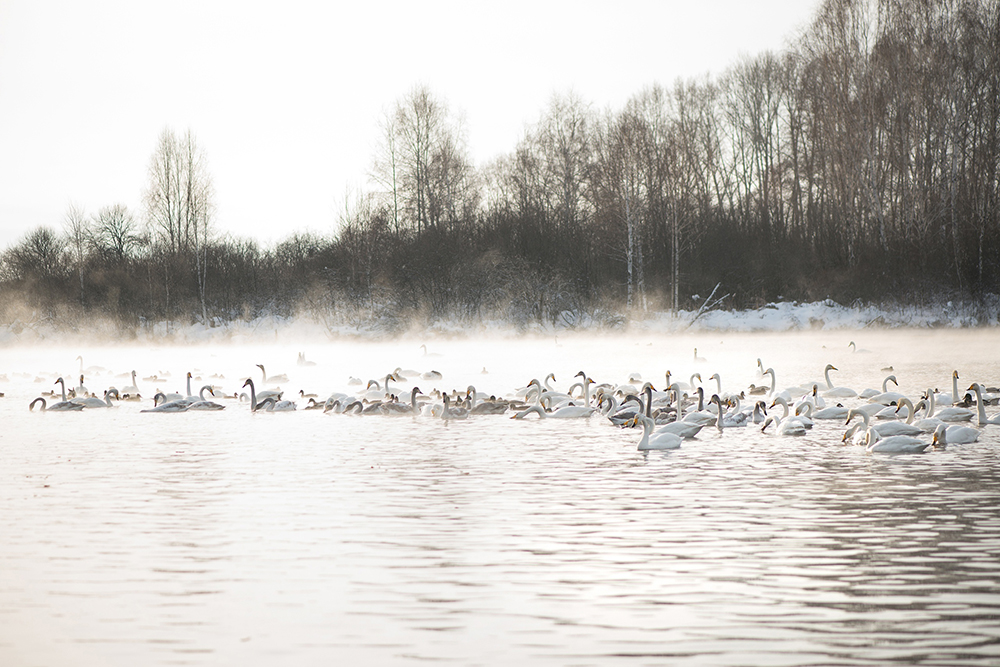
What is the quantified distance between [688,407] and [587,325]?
22922mm

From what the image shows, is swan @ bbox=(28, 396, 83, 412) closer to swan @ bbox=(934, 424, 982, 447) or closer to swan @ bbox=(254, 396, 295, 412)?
swan @ bbox=(254, 396, 295, 412)

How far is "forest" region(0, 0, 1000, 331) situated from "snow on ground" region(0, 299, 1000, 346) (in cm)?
63

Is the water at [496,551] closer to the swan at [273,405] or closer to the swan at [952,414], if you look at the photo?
the swan at [952,414]

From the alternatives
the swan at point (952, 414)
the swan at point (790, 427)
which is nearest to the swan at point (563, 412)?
the swan at point (790, 427)

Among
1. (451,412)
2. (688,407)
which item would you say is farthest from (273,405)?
(688,407)

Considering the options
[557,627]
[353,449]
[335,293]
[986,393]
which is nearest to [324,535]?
[557,627]

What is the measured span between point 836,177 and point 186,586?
40677mm

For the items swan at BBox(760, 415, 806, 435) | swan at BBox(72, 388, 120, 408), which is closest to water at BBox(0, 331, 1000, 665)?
swan at BBox(760, 415, 806, 435)

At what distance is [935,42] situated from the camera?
120 feet

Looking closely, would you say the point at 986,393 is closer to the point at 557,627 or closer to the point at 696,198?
the point at 557,627

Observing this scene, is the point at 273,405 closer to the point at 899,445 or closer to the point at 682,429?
the point at 682,429

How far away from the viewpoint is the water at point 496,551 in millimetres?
4629

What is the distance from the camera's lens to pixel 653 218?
43750 millimetres

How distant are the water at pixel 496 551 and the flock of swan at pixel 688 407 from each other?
0.35m
